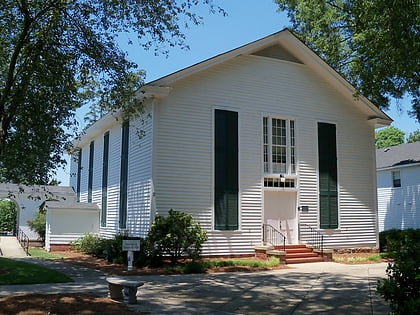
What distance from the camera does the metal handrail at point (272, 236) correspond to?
19.6 metres

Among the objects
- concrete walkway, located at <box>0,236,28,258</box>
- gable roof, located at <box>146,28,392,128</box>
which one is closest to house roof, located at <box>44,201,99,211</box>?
concrete walkway, located at <box>0,236,28,258</box>

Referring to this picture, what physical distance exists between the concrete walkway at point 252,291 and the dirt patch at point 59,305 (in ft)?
2.10

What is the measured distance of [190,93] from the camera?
18781 mm

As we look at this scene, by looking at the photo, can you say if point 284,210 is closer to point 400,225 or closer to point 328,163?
point 328,163

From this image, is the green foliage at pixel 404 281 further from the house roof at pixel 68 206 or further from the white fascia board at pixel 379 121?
the house roof at pixel 68 206

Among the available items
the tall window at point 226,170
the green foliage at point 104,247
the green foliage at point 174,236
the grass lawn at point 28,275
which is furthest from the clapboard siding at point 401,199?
the grass lawn at point 28,275

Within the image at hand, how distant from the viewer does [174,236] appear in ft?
53.7

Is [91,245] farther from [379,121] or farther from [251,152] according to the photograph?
[379,121]

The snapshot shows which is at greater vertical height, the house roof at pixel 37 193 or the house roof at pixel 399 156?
the house roof at pixel 399 156

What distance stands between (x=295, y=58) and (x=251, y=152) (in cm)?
515

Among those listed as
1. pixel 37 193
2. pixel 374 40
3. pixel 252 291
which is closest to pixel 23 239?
pixel 37 193

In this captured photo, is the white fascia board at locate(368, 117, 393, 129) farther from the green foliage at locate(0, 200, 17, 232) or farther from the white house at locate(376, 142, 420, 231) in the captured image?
the green foliage at locate(0, 200, 17, 232)

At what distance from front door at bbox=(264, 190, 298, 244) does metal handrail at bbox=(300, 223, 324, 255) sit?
53 cm

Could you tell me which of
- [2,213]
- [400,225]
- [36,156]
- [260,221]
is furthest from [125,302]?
[2,213]
